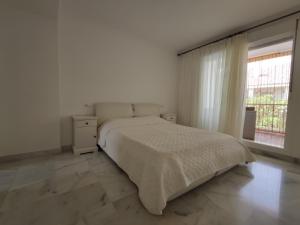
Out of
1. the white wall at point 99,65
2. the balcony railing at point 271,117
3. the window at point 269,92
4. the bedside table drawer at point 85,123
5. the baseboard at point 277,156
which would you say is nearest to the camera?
the baseboard at point 277,156

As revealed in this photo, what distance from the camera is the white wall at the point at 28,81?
2.31m

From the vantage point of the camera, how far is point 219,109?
11.2 ft

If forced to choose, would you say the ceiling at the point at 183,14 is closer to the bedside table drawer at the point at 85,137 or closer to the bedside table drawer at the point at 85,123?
the bedside table drawer at the point at 85,123

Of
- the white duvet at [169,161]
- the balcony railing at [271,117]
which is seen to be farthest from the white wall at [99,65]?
the balcony railing at [271,117]

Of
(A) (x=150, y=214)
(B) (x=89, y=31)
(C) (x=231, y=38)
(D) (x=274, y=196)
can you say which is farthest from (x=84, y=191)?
(C) (x=231, y=38)

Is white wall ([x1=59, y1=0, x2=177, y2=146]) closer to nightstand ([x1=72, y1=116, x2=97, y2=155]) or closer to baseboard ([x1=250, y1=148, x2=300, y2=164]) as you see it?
nightstand ([x1=72, y1=116, x2=97, y2=155])

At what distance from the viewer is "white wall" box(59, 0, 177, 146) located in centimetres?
286

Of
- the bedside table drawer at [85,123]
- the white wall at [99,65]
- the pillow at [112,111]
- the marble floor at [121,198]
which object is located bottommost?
the marble floor at [121,198]

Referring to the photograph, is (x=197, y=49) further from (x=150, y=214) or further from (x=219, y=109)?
(x=150, y=214)

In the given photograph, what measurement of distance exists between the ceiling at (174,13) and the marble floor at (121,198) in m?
2.49

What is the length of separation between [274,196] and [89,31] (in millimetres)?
3923

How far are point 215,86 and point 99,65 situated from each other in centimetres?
267

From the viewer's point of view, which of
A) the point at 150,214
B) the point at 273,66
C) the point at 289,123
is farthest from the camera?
the point at 273,66

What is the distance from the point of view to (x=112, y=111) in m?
3.24
